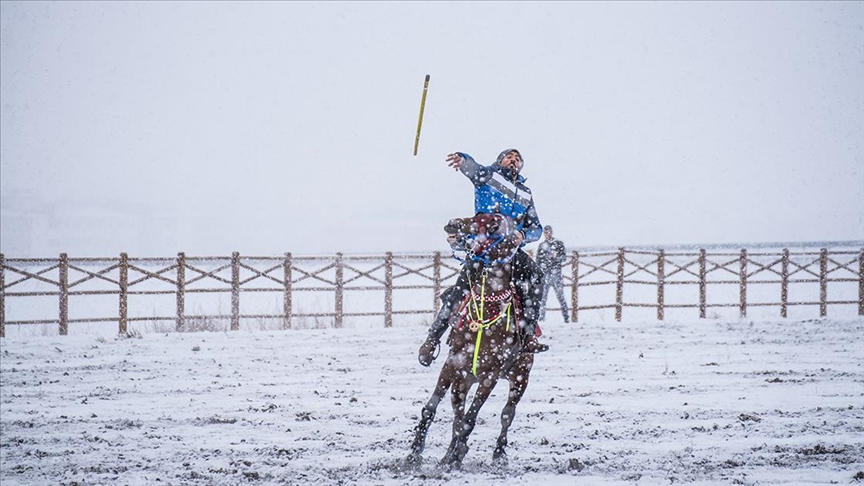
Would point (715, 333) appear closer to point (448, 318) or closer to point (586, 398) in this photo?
point (586, 398)

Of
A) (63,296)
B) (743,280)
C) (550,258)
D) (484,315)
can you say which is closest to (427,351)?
(484,315)

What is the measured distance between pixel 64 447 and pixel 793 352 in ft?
33.5

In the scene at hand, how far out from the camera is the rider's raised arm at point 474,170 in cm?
468

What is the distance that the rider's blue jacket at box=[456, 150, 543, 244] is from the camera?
4.70 metres

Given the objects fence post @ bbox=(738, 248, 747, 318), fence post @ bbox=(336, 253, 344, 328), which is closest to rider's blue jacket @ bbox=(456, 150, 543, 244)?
fence post @ bbox=(336, 253, 344, 328)

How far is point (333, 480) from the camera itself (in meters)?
4.74

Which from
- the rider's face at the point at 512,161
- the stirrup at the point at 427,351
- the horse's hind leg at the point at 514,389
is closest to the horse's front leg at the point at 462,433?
the horse's hind leg at the point at 514,389

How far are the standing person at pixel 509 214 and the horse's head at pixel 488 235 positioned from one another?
0.34 feet

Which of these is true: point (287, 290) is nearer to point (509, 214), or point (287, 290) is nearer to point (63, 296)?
point (63, 296)

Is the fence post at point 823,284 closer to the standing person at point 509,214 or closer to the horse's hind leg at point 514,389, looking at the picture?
the horse's hind leg at point 514,389

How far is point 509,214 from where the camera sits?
4797 mm

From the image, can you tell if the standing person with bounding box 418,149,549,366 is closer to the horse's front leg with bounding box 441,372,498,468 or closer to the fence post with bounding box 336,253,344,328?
the horse's front leg with bounding box 441,372,498,468

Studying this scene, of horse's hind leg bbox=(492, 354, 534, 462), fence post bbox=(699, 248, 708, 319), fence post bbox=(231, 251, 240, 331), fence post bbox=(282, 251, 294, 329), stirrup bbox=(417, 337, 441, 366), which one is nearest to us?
stirrup bbox=(417, 337, 441, 366)

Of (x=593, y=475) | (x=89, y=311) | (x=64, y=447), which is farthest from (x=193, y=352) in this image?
(x=89, y=311)
